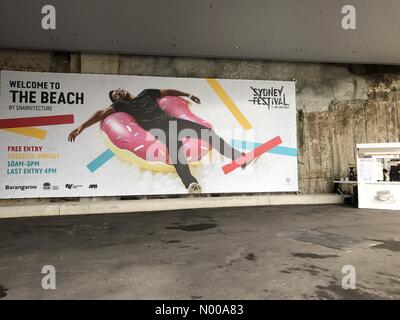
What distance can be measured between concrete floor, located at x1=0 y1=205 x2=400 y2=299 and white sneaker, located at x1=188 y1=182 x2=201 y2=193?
7.28 feet

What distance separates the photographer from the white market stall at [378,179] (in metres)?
7.93

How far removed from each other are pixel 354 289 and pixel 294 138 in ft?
24.1

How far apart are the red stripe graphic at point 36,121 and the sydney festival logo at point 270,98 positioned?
5.38 meters

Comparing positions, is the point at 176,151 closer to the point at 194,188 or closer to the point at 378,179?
the point at 194,188

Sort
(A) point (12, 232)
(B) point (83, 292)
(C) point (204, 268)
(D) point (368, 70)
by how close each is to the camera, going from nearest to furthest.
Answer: (B) point (83, 292), (C) point (204, 268), (A) point (12, 232), (D) point (368, 70)

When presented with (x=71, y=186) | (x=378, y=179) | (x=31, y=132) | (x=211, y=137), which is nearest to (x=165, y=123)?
(x=211, y=137)

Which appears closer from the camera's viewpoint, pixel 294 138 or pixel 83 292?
pixel 83 292

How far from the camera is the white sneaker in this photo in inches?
356

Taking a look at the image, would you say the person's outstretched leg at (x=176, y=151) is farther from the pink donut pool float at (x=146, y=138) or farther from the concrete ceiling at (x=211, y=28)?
the concrete ceiling at (x=211, y=28)

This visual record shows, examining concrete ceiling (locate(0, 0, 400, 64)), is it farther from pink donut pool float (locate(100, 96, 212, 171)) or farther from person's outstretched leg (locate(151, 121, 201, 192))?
person's outstretched leg (locate(151, 121, 201, 192))

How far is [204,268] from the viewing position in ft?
11.2
